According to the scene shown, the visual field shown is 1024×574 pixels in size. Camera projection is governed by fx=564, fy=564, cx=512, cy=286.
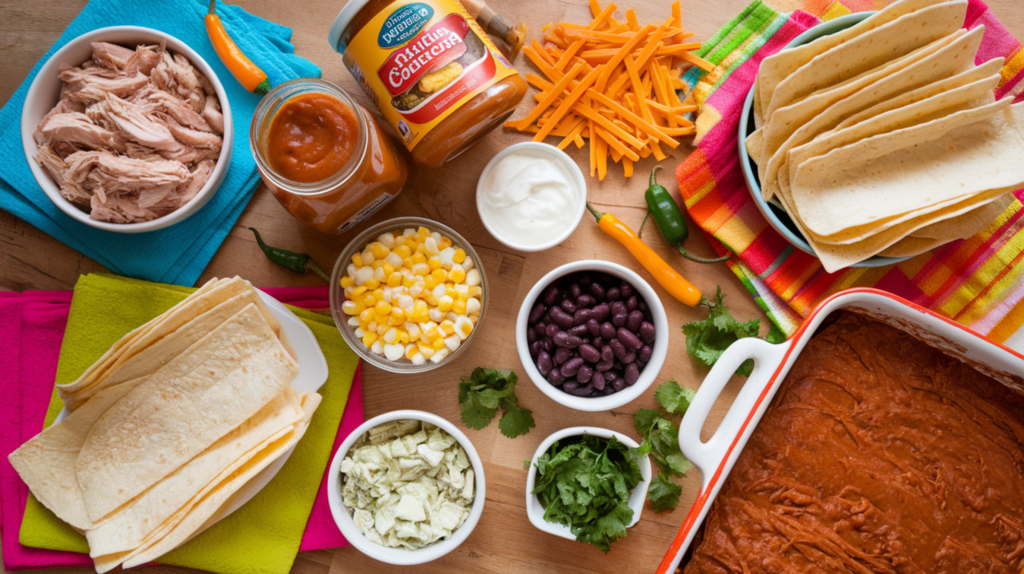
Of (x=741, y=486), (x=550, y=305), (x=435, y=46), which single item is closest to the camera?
(x=435, y=46)

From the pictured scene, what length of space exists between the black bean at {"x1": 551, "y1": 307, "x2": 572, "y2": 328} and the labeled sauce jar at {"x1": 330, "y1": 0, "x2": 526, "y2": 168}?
662 mm

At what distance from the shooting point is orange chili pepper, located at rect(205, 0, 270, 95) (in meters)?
2.01

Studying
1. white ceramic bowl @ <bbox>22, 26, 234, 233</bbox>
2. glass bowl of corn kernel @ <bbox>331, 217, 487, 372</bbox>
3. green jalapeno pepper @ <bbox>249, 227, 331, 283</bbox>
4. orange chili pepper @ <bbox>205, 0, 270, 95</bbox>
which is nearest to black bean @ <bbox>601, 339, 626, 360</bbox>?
glass bowl of corn kernel @ <bbox>331, 217, 487, 372</bbox>

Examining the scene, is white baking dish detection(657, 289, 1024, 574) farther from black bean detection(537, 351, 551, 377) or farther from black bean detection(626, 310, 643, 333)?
black bean detection(537, 351, 551, 377)

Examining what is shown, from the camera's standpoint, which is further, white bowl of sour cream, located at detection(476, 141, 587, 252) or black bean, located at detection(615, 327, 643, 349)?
white bowl of sour cream, located at detection(476, 141, 587, 252)

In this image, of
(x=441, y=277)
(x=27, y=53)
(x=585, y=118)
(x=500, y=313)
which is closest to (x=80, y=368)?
(x=27, y=53)

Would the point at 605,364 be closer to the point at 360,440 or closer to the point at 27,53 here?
the point at 360,440

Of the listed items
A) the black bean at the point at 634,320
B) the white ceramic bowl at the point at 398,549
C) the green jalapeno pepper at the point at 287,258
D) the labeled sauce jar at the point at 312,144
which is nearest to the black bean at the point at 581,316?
the black bean at the point at 634,320

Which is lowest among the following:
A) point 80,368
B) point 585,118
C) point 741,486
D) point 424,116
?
point 741,486

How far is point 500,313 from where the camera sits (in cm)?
216

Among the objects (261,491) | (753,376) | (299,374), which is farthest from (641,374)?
(261,491)

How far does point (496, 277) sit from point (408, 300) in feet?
1.25

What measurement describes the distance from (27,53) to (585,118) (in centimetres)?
208

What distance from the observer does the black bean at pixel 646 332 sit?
1.90 metres
